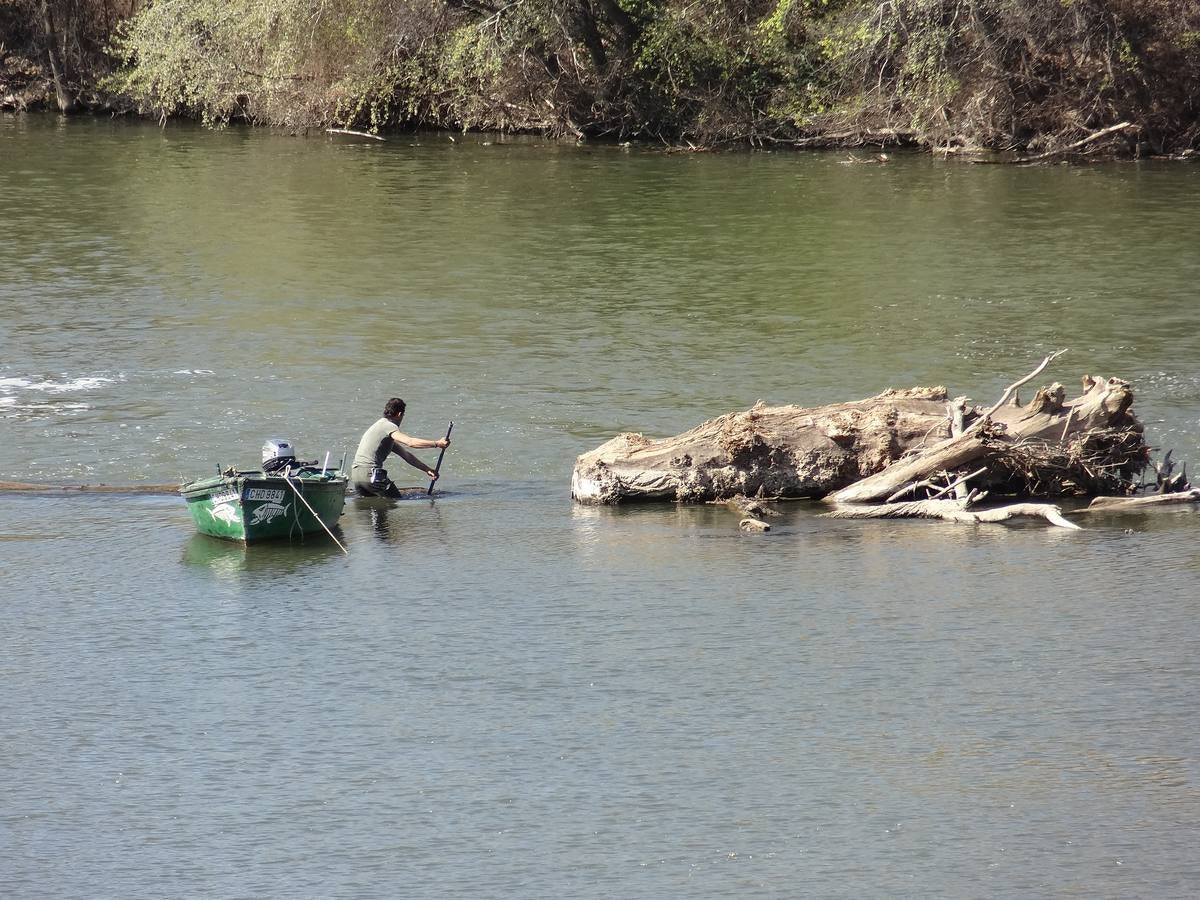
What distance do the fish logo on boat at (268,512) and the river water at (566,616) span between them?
0.32 metres

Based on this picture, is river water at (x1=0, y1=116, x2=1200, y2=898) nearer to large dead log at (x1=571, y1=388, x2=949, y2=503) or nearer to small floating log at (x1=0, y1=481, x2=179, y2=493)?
small floating log at (x1=0, y1=481, x2=179, y2=493)

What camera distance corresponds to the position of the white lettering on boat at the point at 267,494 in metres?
15.0

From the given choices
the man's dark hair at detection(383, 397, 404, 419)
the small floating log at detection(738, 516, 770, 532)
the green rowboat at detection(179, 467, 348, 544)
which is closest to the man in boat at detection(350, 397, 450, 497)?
the man's dark hair at detection(383, 397, 404, 419)

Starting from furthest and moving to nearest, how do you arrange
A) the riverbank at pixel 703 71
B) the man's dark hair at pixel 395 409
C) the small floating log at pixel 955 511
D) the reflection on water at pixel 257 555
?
the riverbank at pixel 703 71 < the man's dark hair at pixel 395 409 < the small floating log at pixel 955 511 < the reflection on water at pixel 257 555

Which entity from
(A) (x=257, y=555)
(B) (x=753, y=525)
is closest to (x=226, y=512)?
(A) (x=257, y=555)

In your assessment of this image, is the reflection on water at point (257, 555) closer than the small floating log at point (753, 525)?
Yes

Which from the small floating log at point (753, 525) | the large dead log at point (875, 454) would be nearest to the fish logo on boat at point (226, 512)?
the large dead log at point (875, 454)

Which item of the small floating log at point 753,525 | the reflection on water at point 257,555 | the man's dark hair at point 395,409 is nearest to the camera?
the reflection on water at point 257,555

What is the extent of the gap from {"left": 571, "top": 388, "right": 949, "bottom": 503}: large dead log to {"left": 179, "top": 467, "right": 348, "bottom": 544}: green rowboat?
8.02 ft

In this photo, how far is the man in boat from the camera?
1688 cm

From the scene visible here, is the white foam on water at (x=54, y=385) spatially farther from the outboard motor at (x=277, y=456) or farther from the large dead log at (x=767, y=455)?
the large dead log at (x=767, y=455)

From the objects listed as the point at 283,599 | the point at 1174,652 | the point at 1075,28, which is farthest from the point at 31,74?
the point at 1174,652

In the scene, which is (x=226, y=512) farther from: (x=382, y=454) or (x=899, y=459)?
(x=899, y=459)

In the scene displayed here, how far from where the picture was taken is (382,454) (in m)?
16.9
